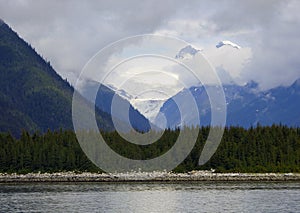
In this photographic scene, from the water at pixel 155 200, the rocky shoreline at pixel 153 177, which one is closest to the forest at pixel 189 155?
the rocky shoreline at pixel 153 177

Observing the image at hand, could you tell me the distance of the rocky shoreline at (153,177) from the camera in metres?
136

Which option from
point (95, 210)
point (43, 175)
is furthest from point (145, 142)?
point (95, 210)

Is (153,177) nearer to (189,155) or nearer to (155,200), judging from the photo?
(189,155)

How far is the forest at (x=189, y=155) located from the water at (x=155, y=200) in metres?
37.0

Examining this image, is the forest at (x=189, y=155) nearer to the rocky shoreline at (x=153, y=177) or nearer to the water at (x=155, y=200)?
the rocky shoreline at (x=153, y=177)

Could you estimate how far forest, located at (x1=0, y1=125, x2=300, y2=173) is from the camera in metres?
148

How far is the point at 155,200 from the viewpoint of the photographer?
86.5 metres

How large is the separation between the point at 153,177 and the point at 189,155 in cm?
1730

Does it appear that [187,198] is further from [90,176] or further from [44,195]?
[90,176]

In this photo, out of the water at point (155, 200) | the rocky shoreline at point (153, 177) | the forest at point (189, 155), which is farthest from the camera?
the forest at point (189, 155)

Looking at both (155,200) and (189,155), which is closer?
(155,200)

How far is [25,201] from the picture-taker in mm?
86938

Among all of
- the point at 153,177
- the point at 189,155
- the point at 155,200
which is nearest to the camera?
the point at 155,200

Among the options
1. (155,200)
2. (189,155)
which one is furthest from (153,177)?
(155,200)
